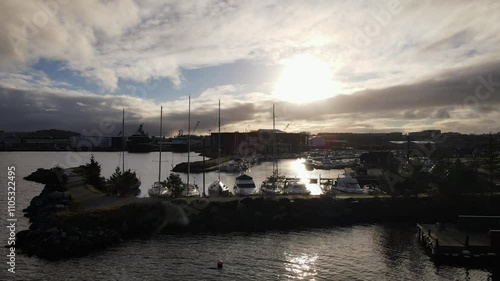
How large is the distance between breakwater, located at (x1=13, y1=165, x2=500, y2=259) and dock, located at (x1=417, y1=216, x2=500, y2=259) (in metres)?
9.35

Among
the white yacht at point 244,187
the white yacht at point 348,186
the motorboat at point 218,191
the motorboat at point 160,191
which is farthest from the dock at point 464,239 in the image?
the motorboat at point 160,191

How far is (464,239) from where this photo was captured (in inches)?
1148

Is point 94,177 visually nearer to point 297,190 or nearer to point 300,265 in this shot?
point 297,190

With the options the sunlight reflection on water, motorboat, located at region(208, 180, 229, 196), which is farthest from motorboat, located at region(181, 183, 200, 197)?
the sunlight reflection on water

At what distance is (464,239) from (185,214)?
2450 cm

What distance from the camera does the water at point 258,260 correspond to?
24.3 m

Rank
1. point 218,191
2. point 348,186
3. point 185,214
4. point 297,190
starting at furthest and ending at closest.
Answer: point 348,186, point 218,191, point 297,190, point 185,214

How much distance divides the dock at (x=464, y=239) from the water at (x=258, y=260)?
1138 millimetres

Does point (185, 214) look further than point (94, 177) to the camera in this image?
No

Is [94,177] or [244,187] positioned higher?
[94,177]

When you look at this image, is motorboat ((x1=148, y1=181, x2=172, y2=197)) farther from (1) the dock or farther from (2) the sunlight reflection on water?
(1) the dock

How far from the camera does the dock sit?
27016 millimetres

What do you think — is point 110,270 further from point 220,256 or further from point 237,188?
point 237,188

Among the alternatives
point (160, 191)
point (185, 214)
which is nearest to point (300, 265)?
point (185, 214)
